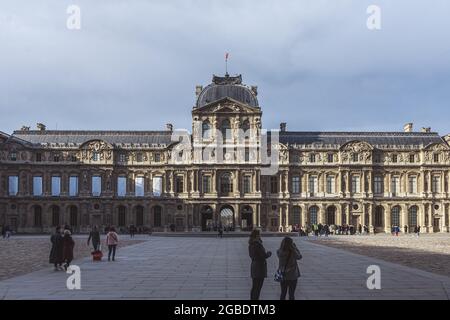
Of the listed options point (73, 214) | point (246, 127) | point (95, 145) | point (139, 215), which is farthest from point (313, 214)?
point (73, 214)

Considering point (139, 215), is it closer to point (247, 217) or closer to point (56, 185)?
point (56, 185)

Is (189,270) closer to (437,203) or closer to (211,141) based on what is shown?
(211,141)

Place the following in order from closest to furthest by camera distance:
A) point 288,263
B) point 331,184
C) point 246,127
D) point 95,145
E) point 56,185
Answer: point 288,263 < point 246,127 < point 56,185 < point 95,145 < point 331,184

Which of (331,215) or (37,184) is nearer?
(37,184)

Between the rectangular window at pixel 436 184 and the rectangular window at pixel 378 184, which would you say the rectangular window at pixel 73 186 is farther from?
the rectangular window at pixel 436 184

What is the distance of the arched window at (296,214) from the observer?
75625 millimetres

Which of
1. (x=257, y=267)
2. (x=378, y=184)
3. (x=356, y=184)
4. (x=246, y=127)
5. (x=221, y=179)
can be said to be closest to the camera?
(x=257, y=267)

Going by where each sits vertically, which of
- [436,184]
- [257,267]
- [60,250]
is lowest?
[60,250]

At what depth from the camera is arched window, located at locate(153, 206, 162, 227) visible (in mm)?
76000

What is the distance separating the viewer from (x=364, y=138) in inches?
3100

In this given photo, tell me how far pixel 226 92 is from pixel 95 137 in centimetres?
1836

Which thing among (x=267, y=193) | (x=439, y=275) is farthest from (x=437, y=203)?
(x=439, y=275)

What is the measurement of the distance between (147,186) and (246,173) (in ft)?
42.2

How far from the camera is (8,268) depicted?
23641mm
